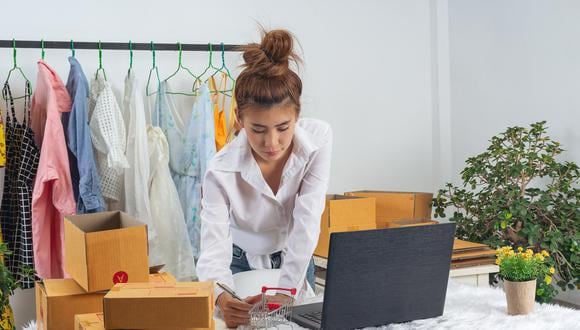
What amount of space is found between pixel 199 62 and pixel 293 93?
1.79m

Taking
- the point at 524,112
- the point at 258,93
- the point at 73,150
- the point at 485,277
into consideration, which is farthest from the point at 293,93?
the point at 524,112

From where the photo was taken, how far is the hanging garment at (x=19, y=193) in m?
3.07

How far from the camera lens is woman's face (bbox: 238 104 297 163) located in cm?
191

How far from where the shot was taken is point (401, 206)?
3.47m

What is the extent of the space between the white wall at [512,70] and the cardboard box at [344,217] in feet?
3.27

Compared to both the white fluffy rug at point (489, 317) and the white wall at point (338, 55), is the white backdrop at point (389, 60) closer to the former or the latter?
the white wall at point (338, 55)

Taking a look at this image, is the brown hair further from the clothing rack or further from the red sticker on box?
the clothing rack

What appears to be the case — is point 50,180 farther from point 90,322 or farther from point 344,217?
point 90,322

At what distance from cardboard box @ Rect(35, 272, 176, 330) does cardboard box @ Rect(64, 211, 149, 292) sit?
0.03 meters

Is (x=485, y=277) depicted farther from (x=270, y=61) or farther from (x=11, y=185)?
(x=11, y=185)

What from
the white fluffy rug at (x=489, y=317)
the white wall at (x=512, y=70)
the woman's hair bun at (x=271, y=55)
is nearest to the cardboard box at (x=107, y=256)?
the woman's hair bun at (x=271, y=55)

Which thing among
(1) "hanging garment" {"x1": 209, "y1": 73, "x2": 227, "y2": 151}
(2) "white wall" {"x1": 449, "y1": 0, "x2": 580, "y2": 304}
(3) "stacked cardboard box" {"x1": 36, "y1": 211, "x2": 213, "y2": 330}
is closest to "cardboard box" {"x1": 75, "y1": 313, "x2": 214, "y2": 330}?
(3) "stacked cardboard box" {"x1": 36, "y1": 211, "x2": 213, "y2": 330}

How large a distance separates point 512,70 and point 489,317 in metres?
2.32

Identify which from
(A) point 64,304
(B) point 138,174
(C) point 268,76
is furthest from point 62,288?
(B) point 138,174
